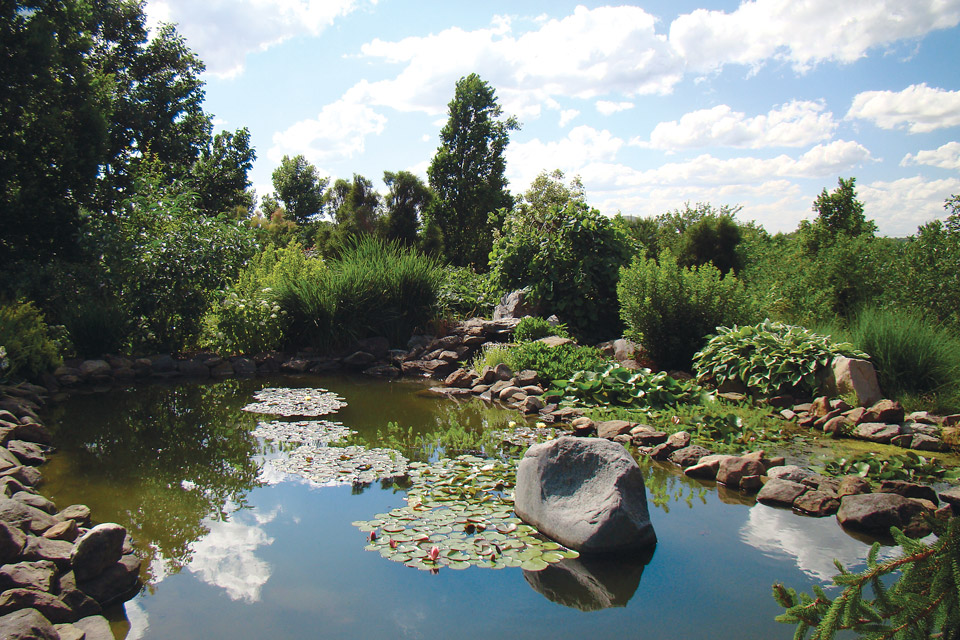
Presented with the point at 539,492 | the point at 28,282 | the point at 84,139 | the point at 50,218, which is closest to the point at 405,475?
the point at 539,492

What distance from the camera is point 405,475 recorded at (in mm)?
4645

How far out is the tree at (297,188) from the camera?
38.1m

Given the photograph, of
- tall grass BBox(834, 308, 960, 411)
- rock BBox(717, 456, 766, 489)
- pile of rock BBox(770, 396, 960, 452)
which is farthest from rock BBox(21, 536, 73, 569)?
tall grass BBox(834, 308, 960, 411)

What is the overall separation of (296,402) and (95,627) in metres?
4.59

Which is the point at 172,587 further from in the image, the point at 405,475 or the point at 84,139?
the point at 84,139

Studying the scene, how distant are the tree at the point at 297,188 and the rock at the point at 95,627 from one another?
3721 cm

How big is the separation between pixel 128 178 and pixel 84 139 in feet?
6.51

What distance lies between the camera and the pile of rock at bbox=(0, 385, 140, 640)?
2537 millimetres

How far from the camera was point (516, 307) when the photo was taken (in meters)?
10.2

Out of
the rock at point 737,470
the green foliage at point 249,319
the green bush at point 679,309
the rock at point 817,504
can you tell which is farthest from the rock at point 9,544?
the green foliage at point 249,319

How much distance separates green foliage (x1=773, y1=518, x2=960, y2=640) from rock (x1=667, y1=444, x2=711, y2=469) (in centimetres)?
322

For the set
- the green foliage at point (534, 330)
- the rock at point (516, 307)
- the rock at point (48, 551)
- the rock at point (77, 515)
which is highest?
the rock at point (516, 307)

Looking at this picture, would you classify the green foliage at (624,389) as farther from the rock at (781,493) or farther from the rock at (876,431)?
the rock at (781,493)

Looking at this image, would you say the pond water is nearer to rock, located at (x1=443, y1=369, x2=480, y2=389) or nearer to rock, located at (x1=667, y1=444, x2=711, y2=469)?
rock, located at (x1=667, y1=444, x2=711, y2=469)
